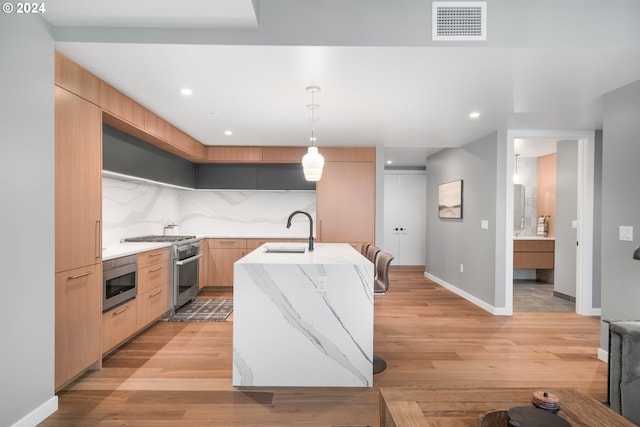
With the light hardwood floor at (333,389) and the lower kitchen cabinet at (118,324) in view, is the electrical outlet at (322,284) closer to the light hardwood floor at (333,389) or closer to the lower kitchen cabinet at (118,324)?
the light hardwood floor at (333,389)

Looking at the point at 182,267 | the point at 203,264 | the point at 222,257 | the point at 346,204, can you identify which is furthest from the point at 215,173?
the point at 346,204

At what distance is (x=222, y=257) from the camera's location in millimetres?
5516

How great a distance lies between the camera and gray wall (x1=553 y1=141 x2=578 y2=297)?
5.07m

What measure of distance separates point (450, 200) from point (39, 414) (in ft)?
18.1

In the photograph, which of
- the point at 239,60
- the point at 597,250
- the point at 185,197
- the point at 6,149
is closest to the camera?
the point at 6,149

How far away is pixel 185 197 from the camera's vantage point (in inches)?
236

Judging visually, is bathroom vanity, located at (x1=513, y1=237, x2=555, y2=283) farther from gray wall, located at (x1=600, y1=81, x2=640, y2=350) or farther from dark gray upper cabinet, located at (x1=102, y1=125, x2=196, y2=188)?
dark gray upper cabinet, located at (x1=102, y1=125, x2=196, y2=188)

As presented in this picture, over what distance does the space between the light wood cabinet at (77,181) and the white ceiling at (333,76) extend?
371 mm

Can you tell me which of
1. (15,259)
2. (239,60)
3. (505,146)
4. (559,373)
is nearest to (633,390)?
(559,373)

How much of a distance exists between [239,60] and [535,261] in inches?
239

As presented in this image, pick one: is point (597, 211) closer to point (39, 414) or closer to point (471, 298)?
point (471, 298)

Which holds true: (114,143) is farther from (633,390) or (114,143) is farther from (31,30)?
(633,390)

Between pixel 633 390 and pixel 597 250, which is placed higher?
pixel 597 250

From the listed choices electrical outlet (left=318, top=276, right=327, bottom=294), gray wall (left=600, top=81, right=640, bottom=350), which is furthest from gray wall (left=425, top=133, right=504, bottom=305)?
electrical outlet (left=318, top=276, right=327, bottom=294)
